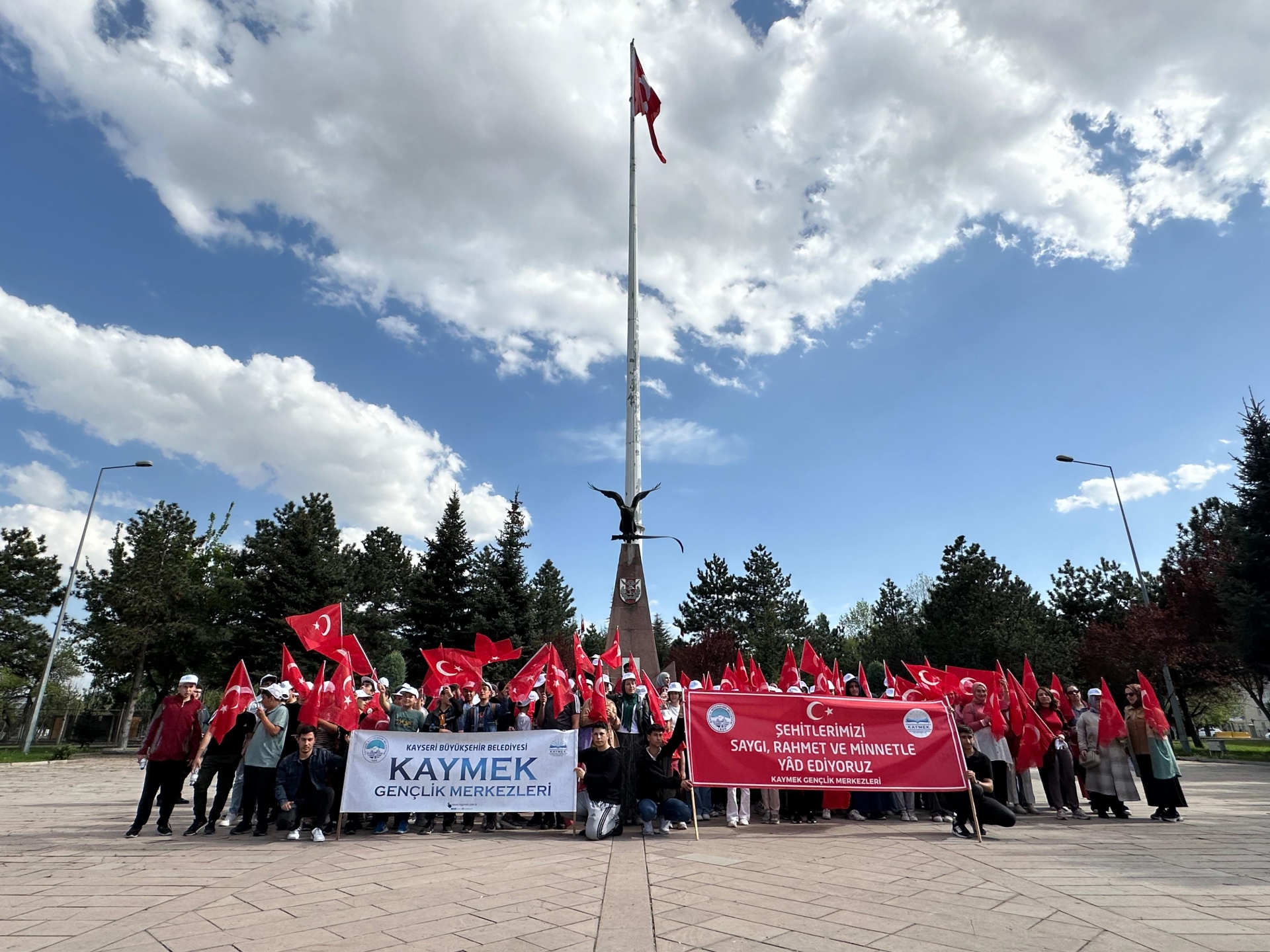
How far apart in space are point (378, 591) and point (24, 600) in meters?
16.3

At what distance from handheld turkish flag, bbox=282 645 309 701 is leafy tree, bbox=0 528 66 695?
3280 centimetres

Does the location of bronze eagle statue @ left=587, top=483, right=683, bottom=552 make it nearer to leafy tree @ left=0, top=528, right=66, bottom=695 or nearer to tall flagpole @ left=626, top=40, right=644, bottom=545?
tall flagpole @ left=626, top=40, right=644, bottom=545

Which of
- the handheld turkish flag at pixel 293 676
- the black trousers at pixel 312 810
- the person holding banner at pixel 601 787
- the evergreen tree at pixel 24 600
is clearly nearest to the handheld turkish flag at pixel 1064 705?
the person holding banner at pixel 601 787

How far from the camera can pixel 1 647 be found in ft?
109

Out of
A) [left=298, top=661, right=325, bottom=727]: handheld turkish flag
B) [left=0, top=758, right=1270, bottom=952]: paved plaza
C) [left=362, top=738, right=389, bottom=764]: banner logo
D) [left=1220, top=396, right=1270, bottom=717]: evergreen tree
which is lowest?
[left=0, top=758, right=1270, bottom=952]: paved plaza

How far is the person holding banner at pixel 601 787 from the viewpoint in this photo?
26.1ft

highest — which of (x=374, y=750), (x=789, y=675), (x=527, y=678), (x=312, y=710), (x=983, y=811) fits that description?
(x=789, y=675)

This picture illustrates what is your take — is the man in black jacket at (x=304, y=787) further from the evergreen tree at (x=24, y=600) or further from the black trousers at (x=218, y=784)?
the evergreen tree at (x=24, y=600)

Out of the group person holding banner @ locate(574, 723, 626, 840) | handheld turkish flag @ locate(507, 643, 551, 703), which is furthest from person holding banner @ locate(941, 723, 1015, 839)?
handheld turkish flag @ locate(507, 643, 551, 703)

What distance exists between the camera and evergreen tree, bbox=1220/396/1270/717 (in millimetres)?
20500

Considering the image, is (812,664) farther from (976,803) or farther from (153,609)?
(153,609)

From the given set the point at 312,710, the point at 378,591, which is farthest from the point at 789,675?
the point at 378,591

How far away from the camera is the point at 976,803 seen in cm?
838

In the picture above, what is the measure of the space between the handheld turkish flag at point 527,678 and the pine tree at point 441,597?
2716 cm
